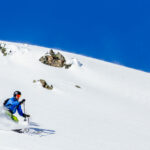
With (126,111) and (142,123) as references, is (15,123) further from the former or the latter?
(126,111)

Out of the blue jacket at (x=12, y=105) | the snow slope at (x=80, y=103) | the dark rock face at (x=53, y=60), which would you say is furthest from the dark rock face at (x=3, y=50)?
the blue jacket at (x=12, y=105)

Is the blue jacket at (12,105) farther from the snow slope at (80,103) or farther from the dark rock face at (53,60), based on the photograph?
the dark rock face at (53,60)

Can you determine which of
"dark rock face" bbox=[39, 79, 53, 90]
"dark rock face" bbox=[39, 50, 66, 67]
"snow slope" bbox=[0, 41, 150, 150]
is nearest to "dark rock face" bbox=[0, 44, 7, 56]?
"snow slope" bbox=[0, 41, 150, 150]

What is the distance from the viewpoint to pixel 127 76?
3747cm

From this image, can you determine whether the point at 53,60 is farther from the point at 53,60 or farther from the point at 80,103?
the point at 80,103

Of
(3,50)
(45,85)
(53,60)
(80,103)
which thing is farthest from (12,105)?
(3,50)

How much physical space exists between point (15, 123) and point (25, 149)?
3909 mm

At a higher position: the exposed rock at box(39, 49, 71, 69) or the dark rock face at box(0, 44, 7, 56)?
the dark rock face at box(0, 44, 7, 56)

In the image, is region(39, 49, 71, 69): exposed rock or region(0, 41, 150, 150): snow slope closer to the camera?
region(0, 41, 150, 150): snow slope

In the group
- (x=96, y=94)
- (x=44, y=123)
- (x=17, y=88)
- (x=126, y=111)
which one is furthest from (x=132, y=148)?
(x=96, y=94)

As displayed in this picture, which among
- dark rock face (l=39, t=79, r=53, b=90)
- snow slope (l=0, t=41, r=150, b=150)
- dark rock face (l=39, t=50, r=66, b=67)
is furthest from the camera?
dark rock face (l=39, t=50, r=66, b=67)

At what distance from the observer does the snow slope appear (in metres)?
10.9

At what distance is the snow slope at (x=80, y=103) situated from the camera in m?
10.9

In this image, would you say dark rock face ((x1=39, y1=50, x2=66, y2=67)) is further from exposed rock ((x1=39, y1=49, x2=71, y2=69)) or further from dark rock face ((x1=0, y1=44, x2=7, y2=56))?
dark rock face ((x1=0, y1=44, x2=7, y2=56))
